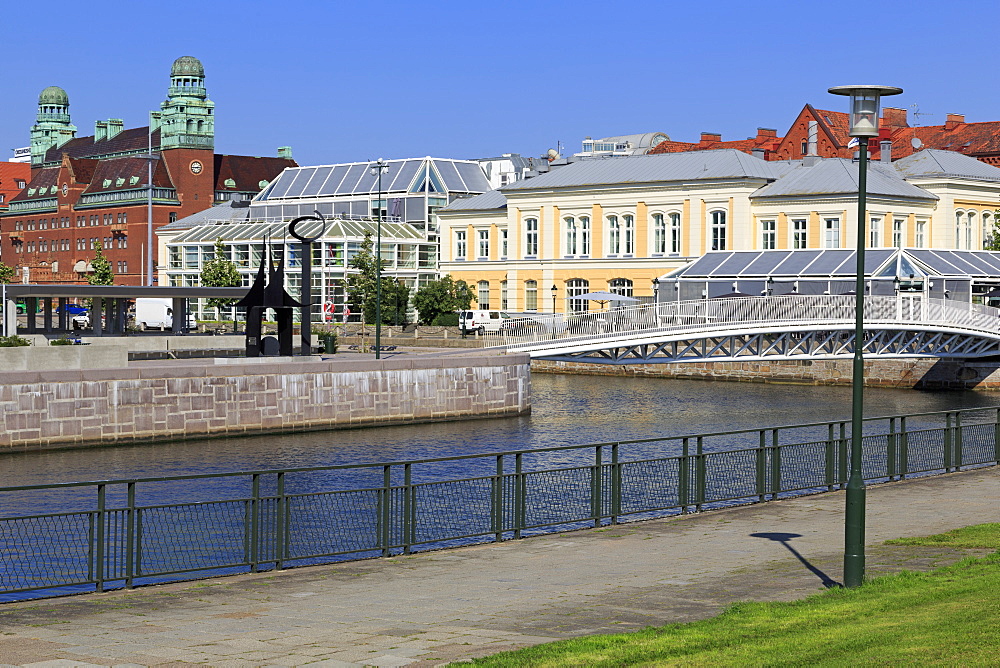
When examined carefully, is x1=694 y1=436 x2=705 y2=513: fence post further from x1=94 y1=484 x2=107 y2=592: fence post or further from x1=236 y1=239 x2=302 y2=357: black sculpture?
x1=236 y1=239 x2=302 y2=357: black sculpture

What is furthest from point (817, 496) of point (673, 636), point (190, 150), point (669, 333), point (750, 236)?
point (190, 150)

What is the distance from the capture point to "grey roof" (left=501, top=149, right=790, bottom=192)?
274ft

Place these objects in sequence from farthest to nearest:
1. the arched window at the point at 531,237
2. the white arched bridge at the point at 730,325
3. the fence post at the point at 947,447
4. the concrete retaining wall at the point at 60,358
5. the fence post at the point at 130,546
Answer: the arched window at the point at 531,237
the white arched bridge at the point at 730,325
the concrete retaining wall at the point at 60,358
the fence post at the point at 947,447
the fence post at the point at 130,546

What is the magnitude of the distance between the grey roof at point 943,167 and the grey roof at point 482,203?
86.5ft

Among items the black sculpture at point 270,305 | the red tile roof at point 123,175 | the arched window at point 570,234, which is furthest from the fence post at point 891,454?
the red tile roof at point 123,175

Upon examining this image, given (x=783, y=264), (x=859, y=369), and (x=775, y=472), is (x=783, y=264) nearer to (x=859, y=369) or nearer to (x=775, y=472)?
(x=775, y=472)

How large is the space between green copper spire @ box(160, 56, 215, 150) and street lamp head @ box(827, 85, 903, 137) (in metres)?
137

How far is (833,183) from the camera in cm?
7938

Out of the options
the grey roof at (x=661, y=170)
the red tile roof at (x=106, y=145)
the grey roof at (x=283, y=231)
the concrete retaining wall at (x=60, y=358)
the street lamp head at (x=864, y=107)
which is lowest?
the concrete retaining wall at (x=60, y=358)

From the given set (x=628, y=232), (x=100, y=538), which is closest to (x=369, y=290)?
(x=628, y=232)

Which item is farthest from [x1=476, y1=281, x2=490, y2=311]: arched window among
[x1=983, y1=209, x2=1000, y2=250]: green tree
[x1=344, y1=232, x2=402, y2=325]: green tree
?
[x1=983, y1=209, x2=1000, y2=250]: green tree

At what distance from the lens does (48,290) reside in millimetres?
57125

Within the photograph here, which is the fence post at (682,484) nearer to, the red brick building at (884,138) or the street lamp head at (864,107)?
the street lamp head at (864,107)

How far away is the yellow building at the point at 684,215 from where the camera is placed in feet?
262
